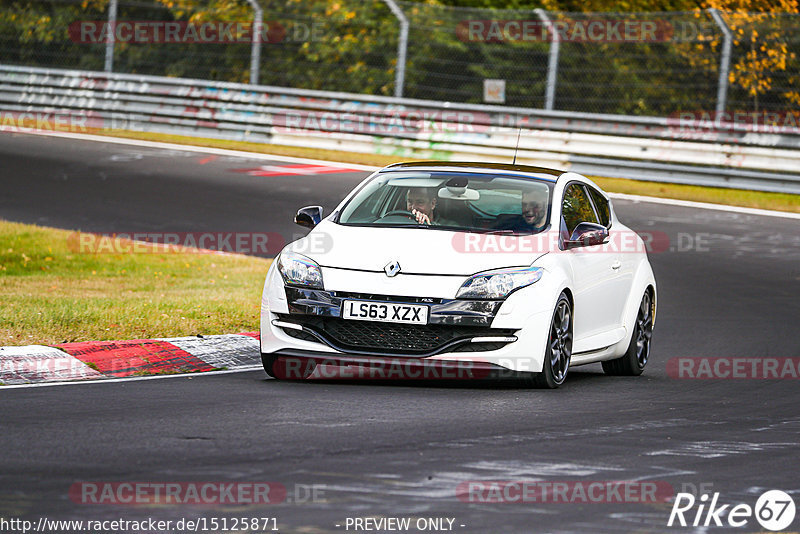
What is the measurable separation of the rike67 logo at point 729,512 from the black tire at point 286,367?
3.78 meters

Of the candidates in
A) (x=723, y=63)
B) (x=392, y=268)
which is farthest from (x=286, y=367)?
(x=723, y=63)

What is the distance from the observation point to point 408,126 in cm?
2628

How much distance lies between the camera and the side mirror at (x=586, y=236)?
9.88m

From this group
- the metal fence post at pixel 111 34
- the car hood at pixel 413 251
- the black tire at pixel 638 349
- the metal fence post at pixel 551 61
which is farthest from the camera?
the metal fence post at pixel 111 34

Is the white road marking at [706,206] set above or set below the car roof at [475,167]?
below

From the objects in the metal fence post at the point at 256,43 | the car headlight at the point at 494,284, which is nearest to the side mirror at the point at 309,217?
the car headlight at the point at 494,284

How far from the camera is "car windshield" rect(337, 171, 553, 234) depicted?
9.93 metres

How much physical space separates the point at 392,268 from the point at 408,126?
1738 centimetres

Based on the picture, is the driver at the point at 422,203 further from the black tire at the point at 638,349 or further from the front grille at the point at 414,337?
the black tire at the point at 638,349
